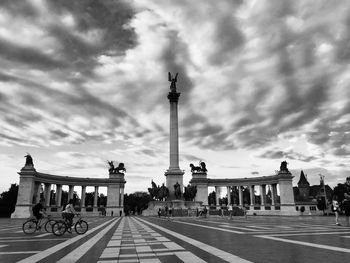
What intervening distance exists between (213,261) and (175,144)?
66.7 metres

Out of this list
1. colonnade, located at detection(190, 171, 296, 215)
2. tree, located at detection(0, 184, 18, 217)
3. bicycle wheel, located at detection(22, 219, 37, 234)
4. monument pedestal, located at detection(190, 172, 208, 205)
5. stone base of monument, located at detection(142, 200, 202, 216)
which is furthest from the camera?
monument pedestal, located at detection(190, 172, 208, 205)

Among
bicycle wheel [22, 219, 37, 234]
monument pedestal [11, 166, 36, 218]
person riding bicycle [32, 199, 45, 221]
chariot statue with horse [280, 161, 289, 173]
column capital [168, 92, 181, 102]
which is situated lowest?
bicycle wheel [22, 219, 37, 234]

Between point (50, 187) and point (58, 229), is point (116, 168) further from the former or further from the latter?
point (58, 229)

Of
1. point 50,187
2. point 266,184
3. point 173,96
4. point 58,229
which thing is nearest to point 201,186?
point 266,184

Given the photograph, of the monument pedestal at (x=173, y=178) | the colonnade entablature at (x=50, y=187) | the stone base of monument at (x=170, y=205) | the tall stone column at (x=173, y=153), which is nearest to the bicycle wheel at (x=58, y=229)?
the stone base of monument at (x=170, y=205)

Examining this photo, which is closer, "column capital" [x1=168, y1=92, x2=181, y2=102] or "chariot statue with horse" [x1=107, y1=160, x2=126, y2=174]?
"column capital" [x1=168, y1=92, x2=181, y2=102]

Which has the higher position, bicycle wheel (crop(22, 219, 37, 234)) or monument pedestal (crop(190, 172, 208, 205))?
monument pedestal (crop(190, 172, 208, 205))

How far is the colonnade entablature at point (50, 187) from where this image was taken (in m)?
79.8

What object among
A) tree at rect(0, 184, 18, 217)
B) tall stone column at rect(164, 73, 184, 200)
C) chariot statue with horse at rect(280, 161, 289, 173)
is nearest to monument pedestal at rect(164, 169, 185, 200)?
tall stone column at rect(164, 73, 184, 200)

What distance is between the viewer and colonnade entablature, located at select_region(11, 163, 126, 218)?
79812mm

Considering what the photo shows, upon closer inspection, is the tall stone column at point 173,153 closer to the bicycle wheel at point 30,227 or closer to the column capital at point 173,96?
the column capital at point 173,96

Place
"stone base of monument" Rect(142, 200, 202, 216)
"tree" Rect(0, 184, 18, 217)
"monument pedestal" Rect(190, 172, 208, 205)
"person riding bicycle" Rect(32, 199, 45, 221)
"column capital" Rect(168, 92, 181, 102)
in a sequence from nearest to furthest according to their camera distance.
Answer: "person riding bicycle" Rect(32, 199, 45, 221)
"stone base of monument" Rect(142, 200, 202, 216)
"column capital" Rect(168, 92, 181, 102)
"tree" Rect(0, 184, 18, 217)
"monument pedestal" Rect(190, 172, 208, 205)

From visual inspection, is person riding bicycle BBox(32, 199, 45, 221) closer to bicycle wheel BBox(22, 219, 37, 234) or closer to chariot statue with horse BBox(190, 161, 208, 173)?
bicycle wheel BBox(22, 219, 37, 234)

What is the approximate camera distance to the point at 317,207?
10806cm
